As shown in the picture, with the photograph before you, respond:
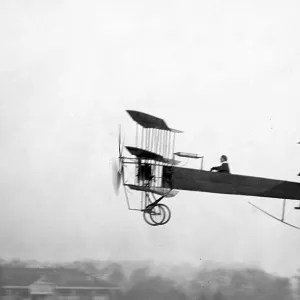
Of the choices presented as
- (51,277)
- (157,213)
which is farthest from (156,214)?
(51,277)

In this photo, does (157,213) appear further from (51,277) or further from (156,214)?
(51,277)

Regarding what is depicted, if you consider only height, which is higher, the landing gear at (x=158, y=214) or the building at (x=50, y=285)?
the landing gear at (x=158, y=214)

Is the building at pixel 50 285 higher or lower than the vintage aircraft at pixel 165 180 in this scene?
lower

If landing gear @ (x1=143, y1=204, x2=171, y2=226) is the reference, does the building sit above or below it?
below

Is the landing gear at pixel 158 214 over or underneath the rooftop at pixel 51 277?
over

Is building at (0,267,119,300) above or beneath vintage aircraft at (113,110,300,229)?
beneath

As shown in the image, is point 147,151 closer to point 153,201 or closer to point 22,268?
point 153,201

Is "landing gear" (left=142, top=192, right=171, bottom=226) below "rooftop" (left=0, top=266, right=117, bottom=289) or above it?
above

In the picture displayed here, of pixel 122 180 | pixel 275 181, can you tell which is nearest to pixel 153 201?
pixel 122 180
